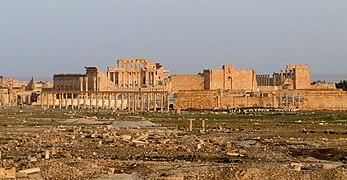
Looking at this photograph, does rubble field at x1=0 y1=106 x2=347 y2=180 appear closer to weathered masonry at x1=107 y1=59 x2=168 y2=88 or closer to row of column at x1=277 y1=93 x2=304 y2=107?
row of column at x1=277 y1=93 x2=304 y2=107

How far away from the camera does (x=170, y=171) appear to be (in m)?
25.4

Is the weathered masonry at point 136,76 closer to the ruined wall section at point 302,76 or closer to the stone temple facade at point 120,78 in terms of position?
the stone temple facade at point 120,78

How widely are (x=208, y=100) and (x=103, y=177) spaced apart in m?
63.7

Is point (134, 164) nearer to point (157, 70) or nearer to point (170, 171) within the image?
point (170, 171)

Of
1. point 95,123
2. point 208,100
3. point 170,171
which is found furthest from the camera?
point 208,100

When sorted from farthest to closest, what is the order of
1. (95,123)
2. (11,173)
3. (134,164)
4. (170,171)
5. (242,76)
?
(242,76)
(95,123)
(134,164)
(170,171)
(11,173)

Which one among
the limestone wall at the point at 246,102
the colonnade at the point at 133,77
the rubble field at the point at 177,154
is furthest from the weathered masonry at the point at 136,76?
the rubble field at the point at 177,154

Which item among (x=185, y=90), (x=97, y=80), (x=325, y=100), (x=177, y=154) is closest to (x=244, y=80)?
(x=185, y=90)

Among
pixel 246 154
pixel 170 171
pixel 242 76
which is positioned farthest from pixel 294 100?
pixel 170 171

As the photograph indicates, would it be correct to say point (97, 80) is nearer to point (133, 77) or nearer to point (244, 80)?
point (133, 77)

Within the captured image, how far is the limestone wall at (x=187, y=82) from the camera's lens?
98875 millimetres

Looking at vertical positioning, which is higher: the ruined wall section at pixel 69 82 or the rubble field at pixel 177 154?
the ruined wall section at pixel 69 82

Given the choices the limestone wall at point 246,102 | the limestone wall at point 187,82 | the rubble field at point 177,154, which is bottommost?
the rubble field at point 177,154

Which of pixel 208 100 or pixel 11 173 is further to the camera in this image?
pixel 208 100
